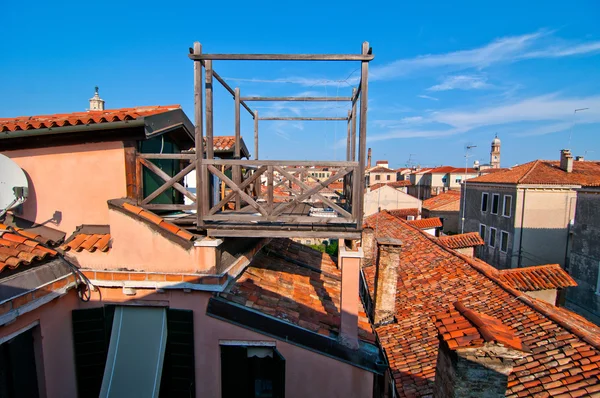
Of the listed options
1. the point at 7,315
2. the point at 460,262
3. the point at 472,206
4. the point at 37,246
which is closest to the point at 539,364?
the point at 460,262

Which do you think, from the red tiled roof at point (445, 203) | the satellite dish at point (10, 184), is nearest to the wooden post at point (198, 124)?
the satellite dish at point (10, 184)

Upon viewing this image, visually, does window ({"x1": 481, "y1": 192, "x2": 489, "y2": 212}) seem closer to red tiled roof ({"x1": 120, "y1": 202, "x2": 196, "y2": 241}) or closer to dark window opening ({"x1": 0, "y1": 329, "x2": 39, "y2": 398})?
red tiled roof ({"x1": 120, "y1": 202, "x2": 196, "y2": 241})

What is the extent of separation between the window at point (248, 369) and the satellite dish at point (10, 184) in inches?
148

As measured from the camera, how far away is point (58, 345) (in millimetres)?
4387

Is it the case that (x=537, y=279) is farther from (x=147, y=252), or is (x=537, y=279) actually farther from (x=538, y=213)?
(x=538, y=213)

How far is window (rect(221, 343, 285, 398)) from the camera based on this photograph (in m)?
4.61

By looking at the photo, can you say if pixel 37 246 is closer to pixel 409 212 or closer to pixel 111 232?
pixel 111 232

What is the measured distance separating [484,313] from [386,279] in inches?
82.8

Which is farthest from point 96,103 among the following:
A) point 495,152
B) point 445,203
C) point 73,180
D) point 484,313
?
point 495,152

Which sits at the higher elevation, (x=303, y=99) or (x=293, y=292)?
(x=303, y=99)

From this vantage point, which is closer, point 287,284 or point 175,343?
point 175,343

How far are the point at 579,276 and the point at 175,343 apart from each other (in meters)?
18.8

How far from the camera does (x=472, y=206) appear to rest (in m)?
25.9

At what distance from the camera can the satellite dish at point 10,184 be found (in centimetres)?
462
